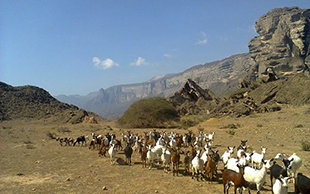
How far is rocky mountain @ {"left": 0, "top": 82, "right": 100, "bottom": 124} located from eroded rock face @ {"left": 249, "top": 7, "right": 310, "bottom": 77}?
63.5 meters

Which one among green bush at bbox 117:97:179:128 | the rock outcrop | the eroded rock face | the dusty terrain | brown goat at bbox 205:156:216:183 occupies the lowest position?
the dusty terrain

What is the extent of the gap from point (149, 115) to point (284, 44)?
74.6m

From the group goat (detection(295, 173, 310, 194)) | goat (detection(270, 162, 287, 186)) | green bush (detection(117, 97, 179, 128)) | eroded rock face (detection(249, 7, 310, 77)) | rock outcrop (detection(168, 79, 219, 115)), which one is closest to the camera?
goat (detection(295, 173, 310, 194))

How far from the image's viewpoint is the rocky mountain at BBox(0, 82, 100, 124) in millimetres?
48156

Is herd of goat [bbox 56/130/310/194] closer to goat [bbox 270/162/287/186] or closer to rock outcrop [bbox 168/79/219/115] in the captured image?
goat [bbox 270/162/287/186]

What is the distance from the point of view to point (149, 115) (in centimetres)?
3338

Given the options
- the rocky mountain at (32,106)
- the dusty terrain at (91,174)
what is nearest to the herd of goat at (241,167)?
the dusty terrain at (91,174)

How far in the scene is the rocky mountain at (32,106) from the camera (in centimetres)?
4816

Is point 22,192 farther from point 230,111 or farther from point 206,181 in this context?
point 230,111

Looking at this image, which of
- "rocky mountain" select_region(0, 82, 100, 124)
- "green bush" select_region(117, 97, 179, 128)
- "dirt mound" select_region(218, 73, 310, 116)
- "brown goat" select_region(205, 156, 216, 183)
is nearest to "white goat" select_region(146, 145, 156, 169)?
"brown goat" select_region(205, 156, 216, 183)

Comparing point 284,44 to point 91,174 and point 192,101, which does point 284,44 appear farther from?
point 91,174

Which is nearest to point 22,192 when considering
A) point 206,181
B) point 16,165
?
point 16,165

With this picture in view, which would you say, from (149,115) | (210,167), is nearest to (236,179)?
(210,167)

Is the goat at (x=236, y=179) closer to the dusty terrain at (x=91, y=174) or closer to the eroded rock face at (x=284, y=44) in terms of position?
the dusty terrain at (x=91, y=174)
